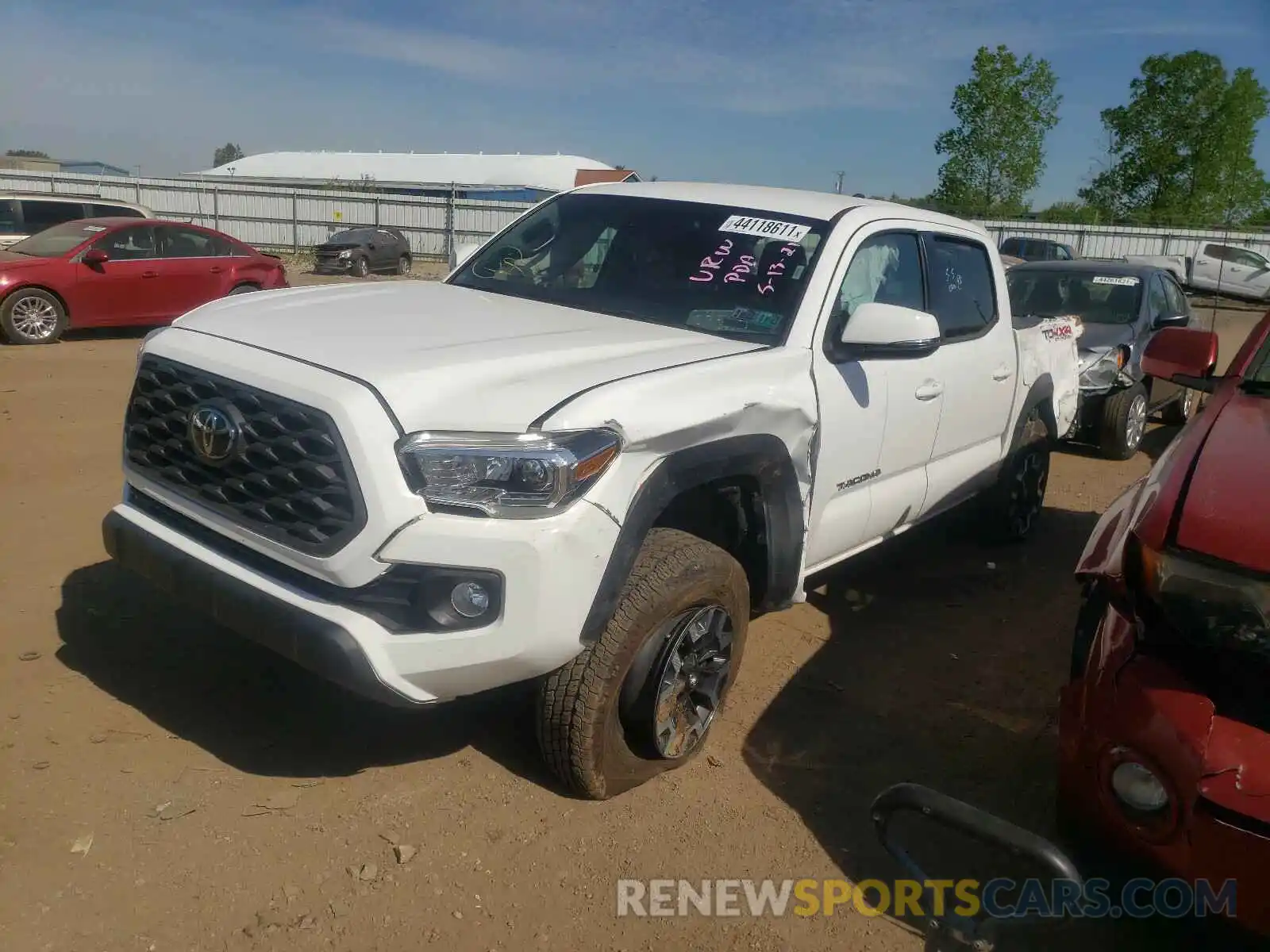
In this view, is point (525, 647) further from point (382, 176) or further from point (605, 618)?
point (382, 176)

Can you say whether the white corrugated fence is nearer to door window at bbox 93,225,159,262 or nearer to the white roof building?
door window at bbox 93,225,159,262

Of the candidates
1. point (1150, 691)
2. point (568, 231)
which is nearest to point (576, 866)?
point (1150, 691)

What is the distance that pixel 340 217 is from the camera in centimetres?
3169

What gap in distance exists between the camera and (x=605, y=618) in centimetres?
293

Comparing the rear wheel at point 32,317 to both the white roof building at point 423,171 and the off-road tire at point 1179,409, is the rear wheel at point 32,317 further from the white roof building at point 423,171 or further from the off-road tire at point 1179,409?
the white roof building at point 423,171

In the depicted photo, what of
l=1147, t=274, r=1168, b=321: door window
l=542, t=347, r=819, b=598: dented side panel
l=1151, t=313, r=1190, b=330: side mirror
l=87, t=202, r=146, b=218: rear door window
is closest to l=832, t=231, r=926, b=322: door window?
l=542, t=347, r=819, b=598: dented side panel

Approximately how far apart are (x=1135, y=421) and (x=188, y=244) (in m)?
11.2

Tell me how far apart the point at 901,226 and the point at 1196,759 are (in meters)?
2.80

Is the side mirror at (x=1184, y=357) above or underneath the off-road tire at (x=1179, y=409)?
above

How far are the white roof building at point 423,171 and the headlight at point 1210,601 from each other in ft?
170

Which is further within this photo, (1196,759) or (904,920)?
(904,920)

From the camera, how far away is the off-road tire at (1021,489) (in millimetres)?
5742

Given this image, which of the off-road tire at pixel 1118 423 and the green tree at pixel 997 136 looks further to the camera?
the green tree at pixel 997 136

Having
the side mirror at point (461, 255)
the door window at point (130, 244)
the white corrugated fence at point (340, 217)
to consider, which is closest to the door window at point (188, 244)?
the door window at point (130, 244)
